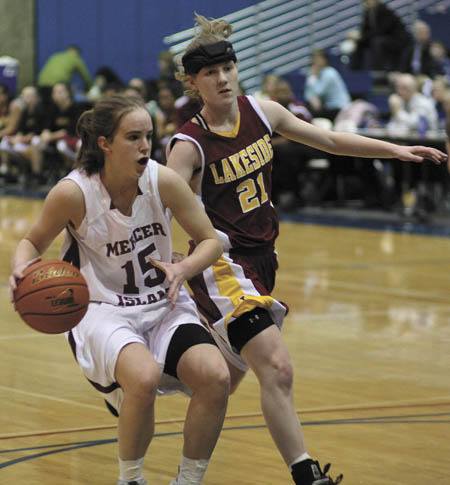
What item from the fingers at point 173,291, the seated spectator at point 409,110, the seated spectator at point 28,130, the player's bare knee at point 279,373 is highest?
the fingers at point 173,291

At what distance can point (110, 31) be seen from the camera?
73.4 feet

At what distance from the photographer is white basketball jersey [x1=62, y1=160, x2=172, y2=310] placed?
4258 millimetres

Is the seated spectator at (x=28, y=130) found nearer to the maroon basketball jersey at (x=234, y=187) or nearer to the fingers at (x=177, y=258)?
the maroon basketball jersey at (x=234, y=187)

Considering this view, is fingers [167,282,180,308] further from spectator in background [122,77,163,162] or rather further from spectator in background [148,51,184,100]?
spectator in background [148,51,184,100]

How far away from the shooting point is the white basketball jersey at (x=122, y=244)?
14.0 ft

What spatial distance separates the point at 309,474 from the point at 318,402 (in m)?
1.74

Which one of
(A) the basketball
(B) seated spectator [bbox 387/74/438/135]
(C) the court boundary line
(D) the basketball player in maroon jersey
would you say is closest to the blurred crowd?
(B) seated spectator [bbox 387/74/438/135]

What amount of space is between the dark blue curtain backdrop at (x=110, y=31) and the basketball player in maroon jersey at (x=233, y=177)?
17.6 meters

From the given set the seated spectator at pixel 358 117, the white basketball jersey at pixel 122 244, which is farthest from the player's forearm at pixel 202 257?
the seated spectator at pixel 358 117

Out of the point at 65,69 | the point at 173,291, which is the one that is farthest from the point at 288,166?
the point at 173,291

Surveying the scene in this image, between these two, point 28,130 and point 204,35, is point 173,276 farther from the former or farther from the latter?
point 28,130

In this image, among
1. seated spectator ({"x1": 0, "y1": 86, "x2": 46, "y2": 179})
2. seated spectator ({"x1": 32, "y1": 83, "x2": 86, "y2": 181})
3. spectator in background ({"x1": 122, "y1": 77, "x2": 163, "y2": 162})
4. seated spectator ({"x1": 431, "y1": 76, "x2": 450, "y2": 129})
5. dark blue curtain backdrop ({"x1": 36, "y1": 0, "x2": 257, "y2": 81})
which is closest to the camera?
seated spectator ({"x1": 431, "y1": 76, "x2": 450, "y2": 129})

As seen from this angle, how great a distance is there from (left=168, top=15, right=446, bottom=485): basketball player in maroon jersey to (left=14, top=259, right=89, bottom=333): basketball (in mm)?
679

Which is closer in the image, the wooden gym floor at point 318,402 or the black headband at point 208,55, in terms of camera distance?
the black headband at point 208,55
